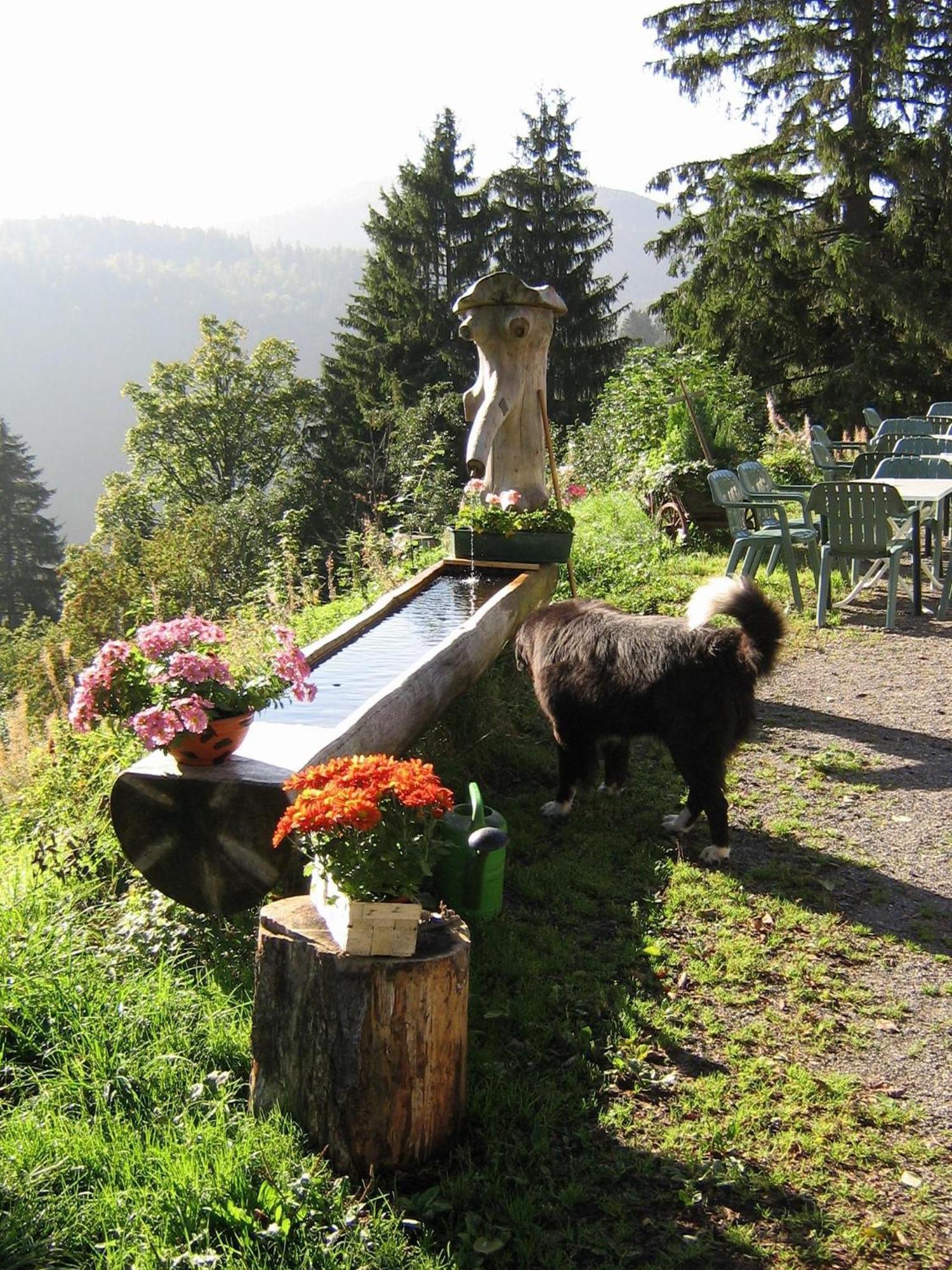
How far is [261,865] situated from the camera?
3262 mm

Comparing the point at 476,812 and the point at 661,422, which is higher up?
the point at 661,422

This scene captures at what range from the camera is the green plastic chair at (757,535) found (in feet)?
28.1

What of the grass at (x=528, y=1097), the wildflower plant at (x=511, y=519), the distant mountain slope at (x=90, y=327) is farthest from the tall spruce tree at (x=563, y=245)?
the distant mountain slope at (x=90, y=327)

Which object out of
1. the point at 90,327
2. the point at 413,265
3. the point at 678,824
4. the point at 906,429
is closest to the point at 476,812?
the point at 678,824

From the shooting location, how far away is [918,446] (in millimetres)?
11547

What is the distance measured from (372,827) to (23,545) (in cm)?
5143

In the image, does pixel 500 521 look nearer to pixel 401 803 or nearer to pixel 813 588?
pixel 813 588

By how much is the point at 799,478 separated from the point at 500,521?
599cm

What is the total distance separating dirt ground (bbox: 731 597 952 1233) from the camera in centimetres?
326

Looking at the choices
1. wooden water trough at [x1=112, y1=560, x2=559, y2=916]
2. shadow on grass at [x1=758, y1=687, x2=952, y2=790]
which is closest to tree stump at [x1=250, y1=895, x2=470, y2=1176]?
wooden water trough at [x1=112, y1=560, x2=559, y2=916]

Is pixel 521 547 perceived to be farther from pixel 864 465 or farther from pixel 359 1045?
pixel 359 1045

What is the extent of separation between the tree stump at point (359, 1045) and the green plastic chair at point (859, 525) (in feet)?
20.3

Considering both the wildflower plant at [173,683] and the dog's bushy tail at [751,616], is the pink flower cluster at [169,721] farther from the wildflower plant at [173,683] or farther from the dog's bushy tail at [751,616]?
the dog's bushy tail at [751,616]

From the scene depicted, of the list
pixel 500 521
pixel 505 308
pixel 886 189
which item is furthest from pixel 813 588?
pixel 886 189
